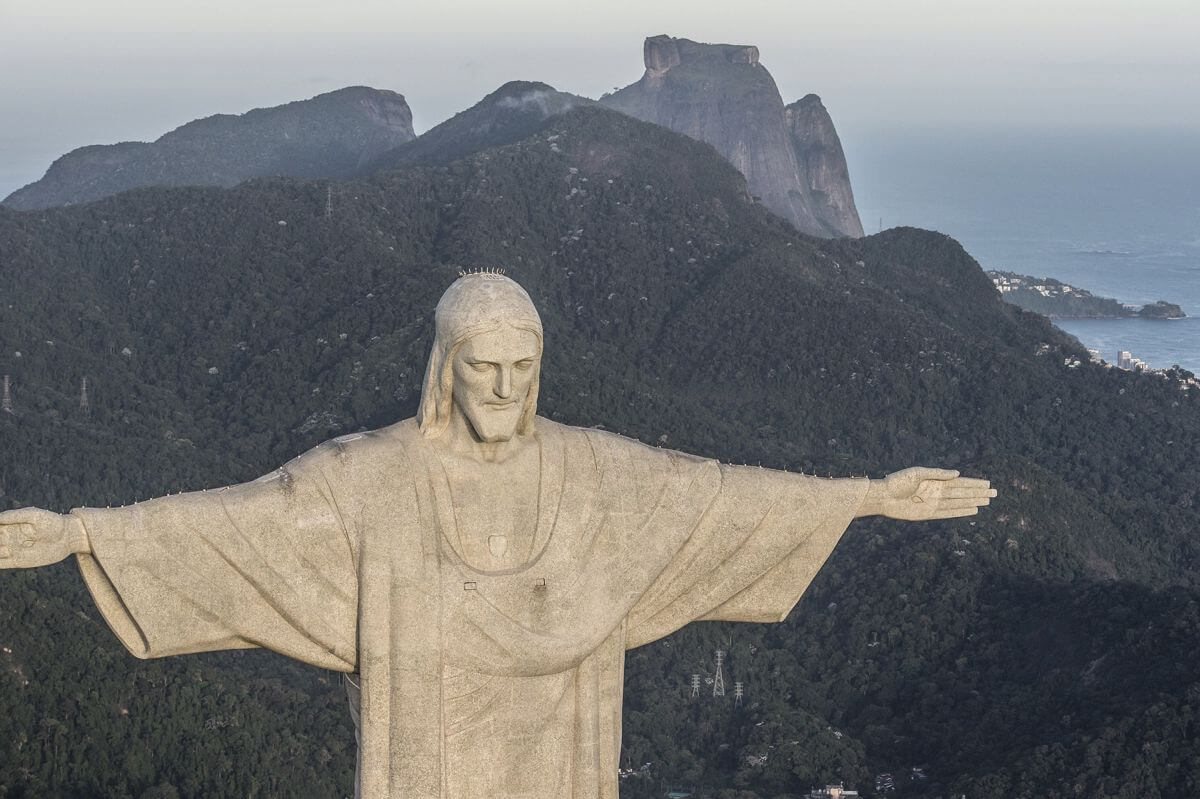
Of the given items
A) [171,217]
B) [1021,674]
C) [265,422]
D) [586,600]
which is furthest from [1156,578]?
[586,600]

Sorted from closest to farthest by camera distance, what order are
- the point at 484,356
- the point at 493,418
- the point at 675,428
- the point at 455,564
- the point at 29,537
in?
the point at 29,537, the point at 484,356, the point at 493,418, the point at 455,564, the point at 675,428

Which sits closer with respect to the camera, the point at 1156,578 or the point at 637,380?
the point at 1156,578

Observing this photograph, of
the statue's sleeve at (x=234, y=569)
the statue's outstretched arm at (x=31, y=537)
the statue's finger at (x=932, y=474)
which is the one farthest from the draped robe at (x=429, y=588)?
the statue's finger at (x=932, y=474)

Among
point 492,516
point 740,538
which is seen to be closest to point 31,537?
point 492,516

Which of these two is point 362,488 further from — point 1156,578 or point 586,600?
point 1156,578

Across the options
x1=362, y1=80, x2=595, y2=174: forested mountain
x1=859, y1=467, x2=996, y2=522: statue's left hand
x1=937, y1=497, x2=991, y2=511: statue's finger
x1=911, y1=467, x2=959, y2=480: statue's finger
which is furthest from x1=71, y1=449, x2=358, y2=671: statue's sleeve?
x1=362, y1=80, x2=595, y2=174: forested mountain

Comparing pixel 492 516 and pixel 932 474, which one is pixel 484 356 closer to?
pixel 492 516
